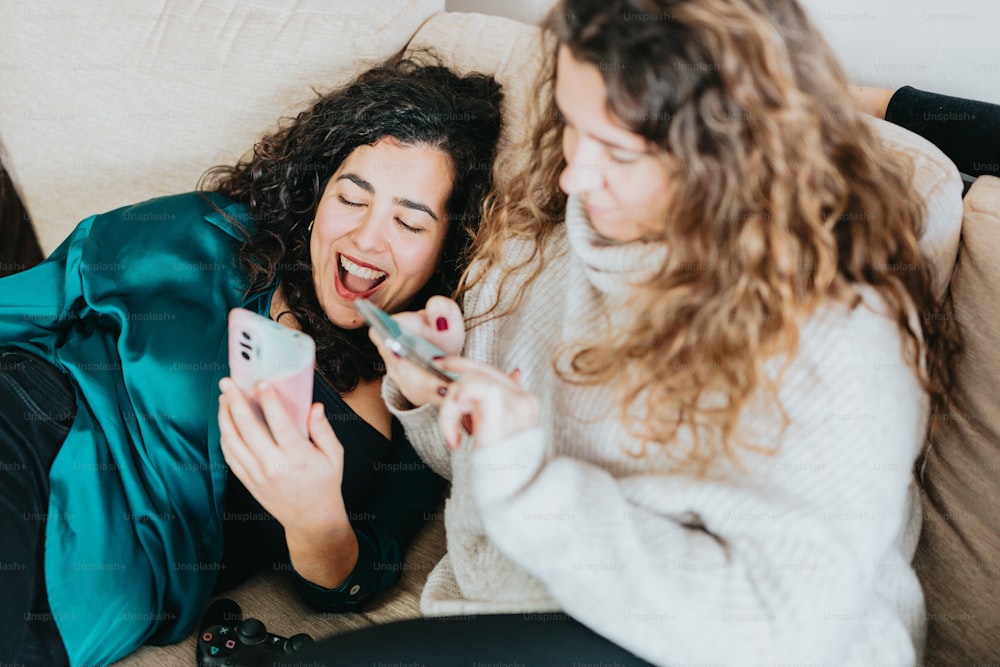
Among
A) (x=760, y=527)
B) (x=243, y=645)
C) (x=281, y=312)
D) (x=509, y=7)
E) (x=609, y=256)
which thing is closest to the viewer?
(x=760, y=527)

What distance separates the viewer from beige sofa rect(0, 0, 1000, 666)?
1.26m

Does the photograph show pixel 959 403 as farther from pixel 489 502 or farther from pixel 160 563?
pixel 160 563

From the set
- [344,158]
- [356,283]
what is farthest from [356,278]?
[344,158]

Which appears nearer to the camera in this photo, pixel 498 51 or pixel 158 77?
pixel 498 51

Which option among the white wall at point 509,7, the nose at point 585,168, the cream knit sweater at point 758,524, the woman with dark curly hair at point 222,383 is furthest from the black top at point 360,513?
the white wall at point 509,7

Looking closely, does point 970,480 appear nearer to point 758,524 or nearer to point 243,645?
point 758,524

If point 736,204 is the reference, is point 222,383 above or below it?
below

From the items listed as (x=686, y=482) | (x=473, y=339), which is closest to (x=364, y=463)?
(x=473, y=339)

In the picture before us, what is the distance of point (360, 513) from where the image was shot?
1.25 metres

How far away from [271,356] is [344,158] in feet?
1.84

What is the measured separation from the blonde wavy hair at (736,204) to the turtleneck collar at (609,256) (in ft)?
0.07

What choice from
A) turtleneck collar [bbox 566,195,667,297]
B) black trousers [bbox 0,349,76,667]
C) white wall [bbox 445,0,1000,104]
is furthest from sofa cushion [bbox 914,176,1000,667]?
black trousers [bbox 0,349,76,667]

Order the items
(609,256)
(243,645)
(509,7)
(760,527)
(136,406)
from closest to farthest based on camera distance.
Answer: (760,527), (609,256), (243,645), (136,406), (509,7)

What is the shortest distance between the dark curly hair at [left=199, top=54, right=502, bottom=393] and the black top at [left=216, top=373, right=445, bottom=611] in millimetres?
88
